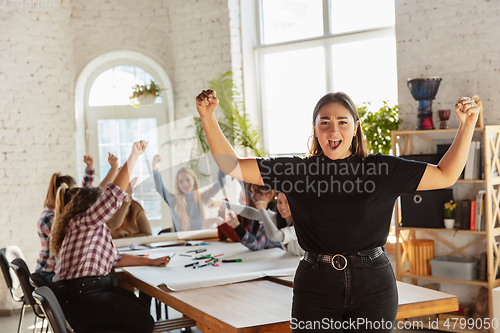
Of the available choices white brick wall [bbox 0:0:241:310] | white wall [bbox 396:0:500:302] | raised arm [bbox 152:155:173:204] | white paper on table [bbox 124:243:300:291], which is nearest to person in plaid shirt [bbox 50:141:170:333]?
white paper on table [bbox 124:243:300:291]

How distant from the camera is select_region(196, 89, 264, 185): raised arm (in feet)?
5.03

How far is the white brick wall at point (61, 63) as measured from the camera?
209 inches

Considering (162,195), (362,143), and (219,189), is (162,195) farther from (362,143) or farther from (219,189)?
(362,143)

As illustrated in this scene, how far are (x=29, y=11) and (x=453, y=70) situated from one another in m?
4.28

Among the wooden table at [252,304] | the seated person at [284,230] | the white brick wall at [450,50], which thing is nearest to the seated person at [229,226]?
the seated person at [284,230]

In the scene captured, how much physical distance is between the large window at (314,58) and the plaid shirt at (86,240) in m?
3.14

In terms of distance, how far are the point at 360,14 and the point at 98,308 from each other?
4038 millimetres

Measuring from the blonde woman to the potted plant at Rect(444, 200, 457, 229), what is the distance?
6.28 feet

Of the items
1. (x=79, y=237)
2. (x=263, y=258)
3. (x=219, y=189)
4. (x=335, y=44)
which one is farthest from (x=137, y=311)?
(x=335, y=44)

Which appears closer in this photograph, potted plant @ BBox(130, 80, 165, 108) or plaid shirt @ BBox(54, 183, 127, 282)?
plaid shirt @ BBox(54, 183, 127, 282)

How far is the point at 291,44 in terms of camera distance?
5.89 metres

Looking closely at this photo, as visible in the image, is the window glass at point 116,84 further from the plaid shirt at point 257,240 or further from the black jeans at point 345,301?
the black jeans at point 345,301

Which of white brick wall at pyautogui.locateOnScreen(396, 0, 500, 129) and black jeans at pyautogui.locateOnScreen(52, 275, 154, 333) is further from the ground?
white brick wall at pyautogui.locateOnScreen(396, 0, 500, 129)

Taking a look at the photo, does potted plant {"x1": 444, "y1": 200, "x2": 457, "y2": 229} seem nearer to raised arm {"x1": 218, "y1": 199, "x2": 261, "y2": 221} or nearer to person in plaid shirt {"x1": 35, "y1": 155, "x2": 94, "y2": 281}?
raised arm {"x1": 218, "y1": 199, "x2": 261, "y2": 221}
